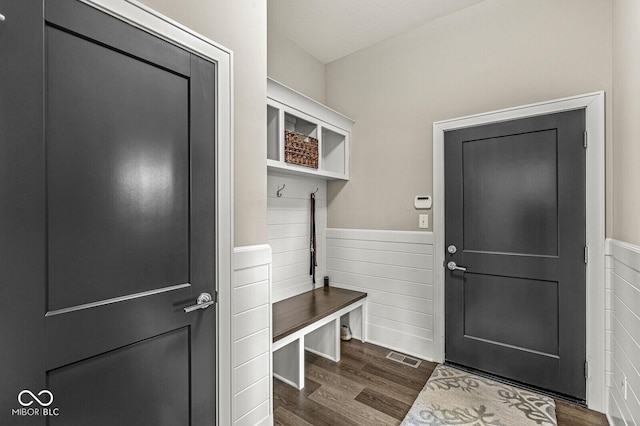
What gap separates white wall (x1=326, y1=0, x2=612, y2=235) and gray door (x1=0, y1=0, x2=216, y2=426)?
186cm

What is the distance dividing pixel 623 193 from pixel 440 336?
1599 millimetres

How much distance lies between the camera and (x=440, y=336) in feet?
8.36

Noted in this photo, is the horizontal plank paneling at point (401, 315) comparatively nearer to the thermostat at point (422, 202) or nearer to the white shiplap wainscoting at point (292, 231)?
the white shiplap wainscoting at point (292, 231)

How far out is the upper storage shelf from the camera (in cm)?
233

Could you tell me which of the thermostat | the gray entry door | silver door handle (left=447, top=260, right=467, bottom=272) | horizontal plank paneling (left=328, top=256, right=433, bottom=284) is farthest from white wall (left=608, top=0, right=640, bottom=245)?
horizontal plank paneling (left=328, top=256, right=433, bottom=284)

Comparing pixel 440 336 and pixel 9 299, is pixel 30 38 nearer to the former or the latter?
pixel 9 299

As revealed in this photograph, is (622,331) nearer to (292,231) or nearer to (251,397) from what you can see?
(251,397)

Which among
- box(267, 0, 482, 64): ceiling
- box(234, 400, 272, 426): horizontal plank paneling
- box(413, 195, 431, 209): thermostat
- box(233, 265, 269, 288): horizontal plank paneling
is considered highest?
box(267, 0, 482, 64): ceiling

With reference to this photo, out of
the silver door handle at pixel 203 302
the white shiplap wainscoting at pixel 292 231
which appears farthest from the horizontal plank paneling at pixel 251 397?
the white shiplap wainscoting at pixel 292 231

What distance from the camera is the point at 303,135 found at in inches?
100

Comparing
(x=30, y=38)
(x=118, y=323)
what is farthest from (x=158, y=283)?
(x=30, y=38)

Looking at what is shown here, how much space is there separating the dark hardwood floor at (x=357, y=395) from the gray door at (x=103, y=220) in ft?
2.44

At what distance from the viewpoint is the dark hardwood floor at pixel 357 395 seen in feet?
6.19

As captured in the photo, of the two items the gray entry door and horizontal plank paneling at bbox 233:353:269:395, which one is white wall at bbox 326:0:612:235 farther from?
horizontal plank paneling at bbox 233:353:269:395
